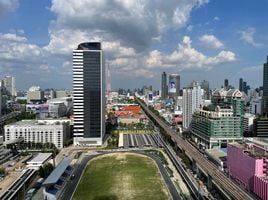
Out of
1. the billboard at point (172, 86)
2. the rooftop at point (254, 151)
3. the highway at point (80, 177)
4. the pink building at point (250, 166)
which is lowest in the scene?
the highway at point (80, 177)

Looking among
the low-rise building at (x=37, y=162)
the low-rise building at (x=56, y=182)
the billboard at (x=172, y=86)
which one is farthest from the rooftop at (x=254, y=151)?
the billboard at (x=172, y=86)

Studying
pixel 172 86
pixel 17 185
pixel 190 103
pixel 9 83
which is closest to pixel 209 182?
pixel 17 185

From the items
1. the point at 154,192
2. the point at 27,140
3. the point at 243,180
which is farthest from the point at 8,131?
the point at 243,180

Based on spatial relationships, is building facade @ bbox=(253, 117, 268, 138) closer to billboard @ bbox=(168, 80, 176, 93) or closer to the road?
the road

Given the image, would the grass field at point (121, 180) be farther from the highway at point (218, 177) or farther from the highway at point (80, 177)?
the highway at point (218, 177)

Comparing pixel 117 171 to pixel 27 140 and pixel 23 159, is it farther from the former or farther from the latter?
pixel 27 140

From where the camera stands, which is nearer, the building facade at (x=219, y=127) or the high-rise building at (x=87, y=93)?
the building facade at (x=219, y=127)

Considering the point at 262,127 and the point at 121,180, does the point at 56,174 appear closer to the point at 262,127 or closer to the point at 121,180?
the point at 121,180
